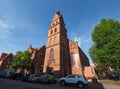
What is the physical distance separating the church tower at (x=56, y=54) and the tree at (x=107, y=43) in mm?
9306

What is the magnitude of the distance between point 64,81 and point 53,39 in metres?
19.5

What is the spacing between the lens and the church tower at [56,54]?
30.3 metres

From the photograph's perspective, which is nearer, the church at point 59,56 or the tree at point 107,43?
the tree at point 107,43

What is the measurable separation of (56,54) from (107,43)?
14527 mm

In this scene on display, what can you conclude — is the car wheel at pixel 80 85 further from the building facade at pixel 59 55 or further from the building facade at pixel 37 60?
the building facade at pixel 37 60

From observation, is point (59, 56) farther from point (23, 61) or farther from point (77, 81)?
point (77, 81)

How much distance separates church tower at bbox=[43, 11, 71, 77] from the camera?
1193 inches

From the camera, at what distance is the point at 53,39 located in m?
35.4

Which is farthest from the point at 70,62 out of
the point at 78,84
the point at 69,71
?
the point at 78,84

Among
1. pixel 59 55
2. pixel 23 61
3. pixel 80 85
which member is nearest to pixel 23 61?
pixel 23 61

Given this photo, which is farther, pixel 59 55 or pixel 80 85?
pixel 59 55

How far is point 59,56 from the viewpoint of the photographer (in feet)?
100

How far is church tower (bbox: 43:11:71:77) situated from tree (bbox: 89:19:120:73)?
931cm

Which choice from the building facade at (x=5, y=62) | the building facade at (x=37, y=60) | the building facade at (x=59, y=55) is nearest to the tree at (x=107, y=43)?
the building facade at (x=59, y=55)
